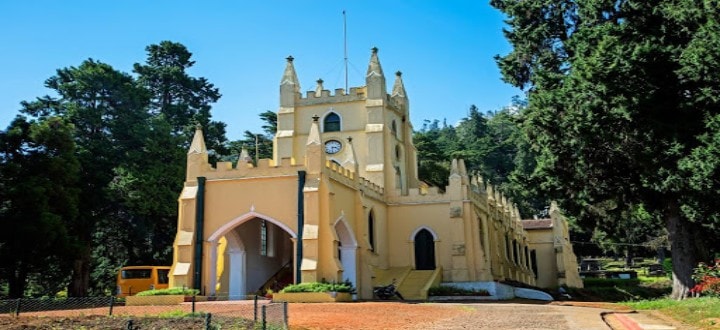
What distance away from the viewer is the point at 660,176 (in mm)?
20406

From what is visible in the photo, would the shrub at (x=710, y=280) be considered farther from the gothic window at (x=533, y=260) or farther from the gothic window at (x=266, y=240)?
the gothic window at (x=533, y=260)

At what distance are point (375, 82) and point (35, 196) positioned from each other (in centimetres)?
1807

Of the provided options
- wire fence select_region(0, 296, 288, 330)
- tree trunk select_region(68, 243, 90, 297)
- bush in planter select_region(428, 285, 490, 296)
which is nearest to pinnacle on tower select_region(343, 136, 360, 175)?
bush in planter select_region(428, 285, 490, 296)

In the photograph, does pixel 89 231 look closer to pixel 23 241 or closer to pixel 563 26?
pixel 23 241

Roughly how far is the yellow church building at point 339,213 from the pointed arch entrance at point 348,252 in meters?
0.04

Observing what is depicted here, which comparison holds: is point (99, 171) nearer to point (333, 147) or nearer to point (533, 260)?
point (333, 147)

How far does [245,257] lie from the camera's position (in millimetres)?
28625

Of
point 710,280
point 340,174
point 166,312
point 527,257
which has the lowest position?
point 166,312

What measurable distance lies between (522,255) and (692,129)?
28989mm

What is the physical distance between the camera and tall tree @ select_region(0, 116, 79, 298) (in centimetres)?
2816

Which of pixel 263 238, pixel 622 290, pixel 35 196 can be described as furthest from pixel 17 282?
pixel 622 290

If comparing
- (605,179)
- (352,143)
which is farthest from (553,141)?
(352,143)

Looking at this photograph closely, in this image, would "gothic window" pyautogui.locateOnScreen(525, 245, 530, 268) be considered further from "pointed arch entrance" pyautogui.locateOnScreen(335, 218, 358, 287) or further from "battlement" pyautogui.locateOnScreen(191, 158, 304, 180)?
"battlement" pyautogui.locateOnScreen(191, 158, 304, 180)

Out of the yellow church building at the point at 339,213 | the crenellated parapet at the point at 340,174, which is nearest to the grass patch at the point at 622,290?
the yellow church building at the point at 339,213
